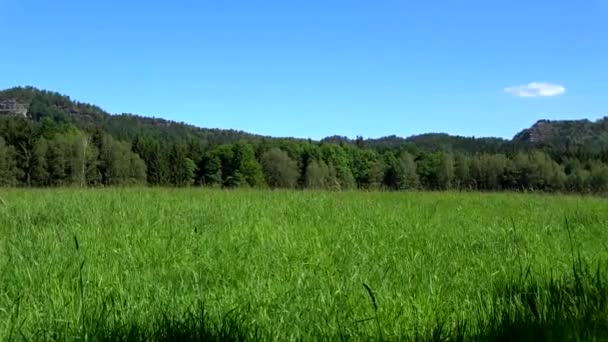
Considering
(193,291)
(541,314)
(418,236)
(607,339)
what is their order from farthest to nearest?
(418,236) → (193,291) → (541,314) → (607,339)

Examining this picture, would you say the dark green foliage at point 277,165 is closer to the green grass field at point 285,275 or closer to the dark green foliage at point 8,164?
the dark green foliage at point 8,164

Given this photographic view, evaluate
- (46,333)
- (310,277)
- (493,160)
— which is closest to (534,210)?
(310,277)

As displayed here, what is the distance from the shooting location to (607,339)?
2.67 meters

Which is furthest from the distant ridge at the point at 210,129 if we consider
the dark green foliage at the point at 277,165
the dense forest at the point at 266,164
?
the dark green foliage at the point at 277,165

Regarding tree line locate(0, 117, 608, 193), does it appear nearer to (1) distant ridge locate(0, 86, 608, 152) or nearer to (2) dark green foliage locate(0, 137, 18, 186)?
(2) dark green foliage locate(0, 137, 18, 186)

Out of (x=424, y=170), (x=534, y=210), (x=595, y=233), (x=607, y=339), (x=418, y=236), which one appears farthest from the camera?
(x=424, y=170)

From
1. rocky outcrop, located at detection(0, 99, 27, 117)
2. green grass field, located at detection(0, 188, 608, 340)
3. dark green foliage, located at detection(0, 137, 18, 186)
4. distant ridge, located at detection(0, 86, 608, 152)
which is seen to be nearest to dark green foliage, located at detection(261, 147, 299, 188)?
dark green foliage, located at detection(0, 137, 18, 186)

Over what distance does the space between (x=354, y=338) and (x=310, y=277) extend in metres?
1.41

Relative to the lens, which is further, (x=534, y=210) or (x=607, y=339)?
(x=534, y=210)

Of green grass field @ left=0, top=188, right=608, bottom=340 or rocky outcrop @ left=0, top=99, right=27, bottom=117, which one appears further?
rocky outcrop @ left=0, top=99, right=27, bottom=117

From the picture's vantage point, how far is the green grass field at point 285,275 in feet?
9.70

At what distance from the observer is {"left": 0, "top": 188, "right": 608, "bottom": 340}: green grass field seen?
116 inches

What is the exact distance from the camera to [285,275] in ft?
14.3

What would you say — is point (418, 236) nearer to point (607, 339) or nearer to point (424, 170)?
point (607, 339)
